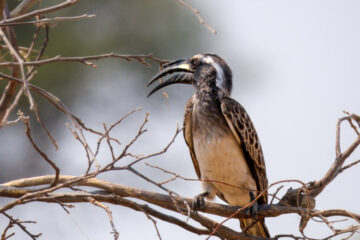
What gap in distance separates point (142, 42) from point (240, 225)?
44.1ft

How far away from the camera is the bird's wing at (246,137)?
529cm

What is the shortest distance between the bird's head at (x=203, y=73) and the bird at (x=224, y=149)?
0.18 feet

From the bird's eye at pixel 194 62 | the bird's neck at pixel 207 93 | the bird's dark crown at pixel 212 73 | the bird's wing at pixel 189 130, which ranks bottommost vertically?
the bird's wing at pixel 189 130

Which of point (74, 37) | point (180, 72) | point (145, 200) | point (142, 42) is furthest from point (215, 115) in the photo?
point (142, 42)

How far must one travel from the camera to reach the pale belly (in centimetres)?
521

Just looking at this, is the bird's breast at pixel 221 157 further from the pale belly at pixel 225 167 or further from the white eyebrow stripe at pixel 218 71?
the white eyebrow stripe at pixel 218 71

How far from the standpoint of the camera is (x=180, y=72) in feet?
19.2

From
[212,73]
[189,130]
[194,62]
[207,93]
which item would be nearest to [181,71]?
[194,62]

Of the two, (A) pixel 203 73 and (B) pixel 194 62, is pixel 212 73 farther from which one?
(B) pixel 194 62

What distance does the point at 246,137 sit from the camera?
534 centimetres

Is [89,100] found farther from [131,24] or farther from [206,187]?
[206,187]

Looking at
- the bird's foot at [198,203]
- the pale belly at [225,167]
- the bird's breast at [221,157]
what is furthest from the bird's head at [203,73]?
the bird's foot at [198,203]

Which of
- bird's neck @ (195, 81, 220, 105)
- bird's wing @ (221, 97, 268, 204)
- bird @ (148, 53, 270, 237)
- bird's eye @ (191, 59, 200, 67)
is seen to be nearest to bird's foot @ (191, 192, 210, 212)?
bird @ (148, 53, 270, 237)

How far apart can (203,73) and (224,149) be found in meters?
0.77
